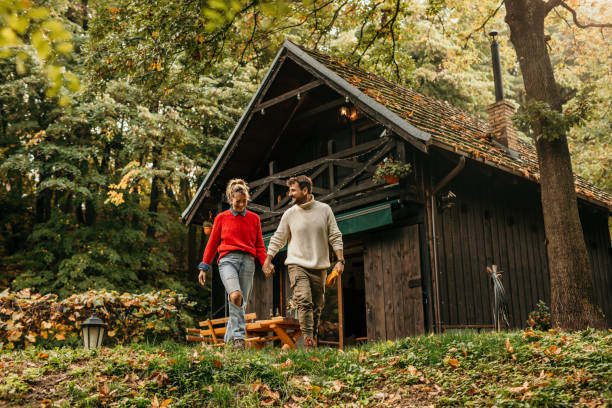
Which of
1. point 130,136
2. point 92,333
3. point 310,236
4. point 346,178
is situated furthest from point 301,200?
point 130,136

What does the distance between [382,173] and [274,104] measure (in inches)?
145

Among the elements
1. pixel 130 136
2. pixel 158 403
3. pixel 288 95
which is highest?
pixel 130 136

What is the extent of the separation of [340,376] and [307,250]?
1962mm

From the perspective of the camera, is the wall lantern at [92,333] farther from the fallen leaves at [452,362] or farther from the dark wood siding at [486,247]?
the dark wood siding at [486,247]

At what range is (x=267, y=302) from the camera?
44.0 feet

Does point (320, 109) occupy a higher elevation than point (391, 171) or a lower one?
higher

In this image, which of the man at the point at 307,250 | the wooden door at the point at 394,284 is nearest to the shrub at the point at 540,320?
the wooden door at the point at 394,284

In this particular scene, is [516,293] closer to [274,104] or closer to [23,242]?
[274,104]

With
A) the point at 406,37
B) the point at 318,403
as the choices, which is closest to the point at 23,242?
the point at 406,37

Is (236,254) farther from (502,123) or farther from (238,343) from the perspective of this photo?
(502,123)

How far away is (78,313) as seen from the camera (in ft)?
28.0

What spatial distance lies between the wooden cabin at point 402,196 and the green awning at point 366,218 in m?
0.03

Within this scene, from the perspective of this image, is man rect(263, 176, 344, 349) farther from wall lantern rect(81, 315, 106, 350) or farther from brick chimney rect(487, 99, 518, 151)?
brick chimney rect(487, 99, 518, 151)

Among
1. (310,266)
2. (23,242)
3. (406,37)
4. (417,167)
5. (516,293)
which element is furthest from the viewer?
(23,242)
